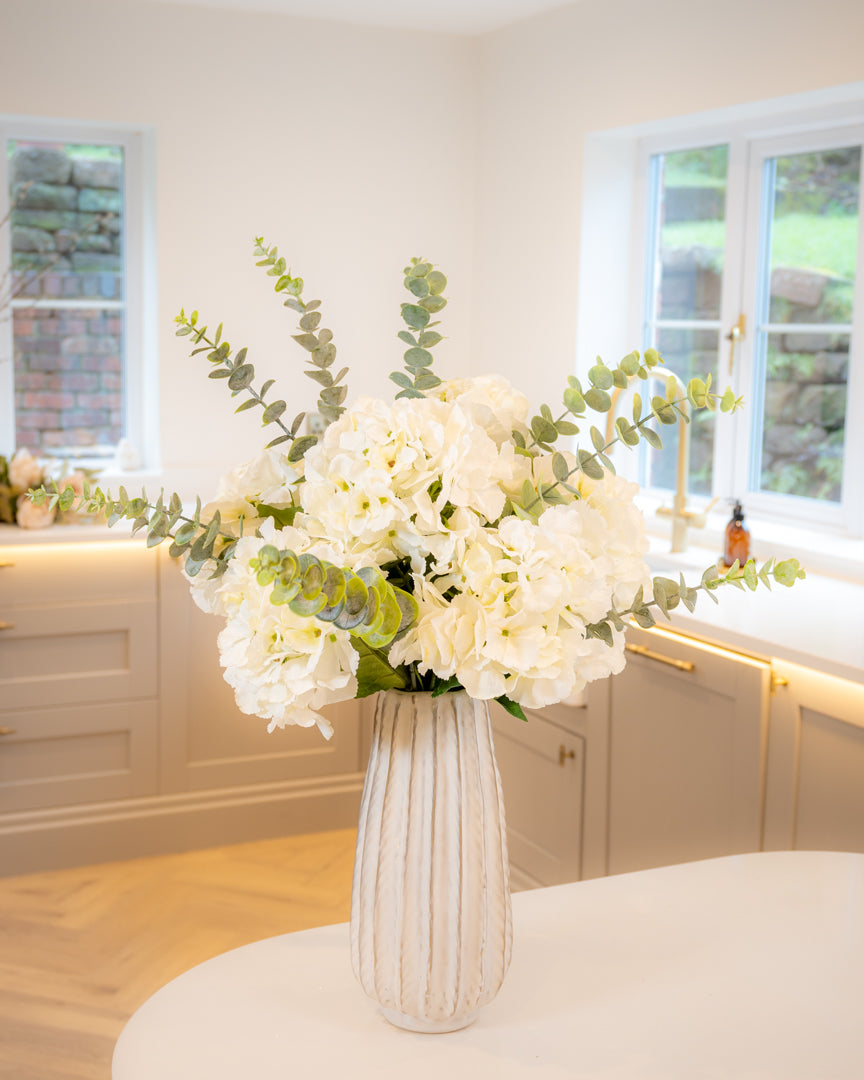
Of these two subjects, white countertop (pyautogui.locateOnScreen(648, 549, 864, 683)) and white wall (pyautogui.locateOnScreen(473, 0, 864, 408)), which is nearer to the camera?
white countertop (pyautogui.locateOnScreen(648, 549, 864, 683))

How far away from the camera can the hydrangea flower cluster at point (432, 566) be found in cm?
84

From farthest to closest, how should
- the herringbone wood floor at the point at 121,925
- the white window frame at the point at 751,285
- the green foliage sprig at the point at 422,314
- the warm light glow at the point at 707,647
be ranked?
the white window frame at the point at 751,285
the herringbone wood floor at the point at 121,925
the warm light glow at the point at 707,647
the green foliage sprig at the point at 422,314

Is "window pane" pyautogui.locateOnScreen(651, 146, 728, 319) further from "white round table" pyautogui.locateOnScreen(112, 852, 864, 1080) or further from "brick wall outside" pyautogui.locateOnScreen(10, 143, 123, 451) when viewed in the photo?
"white round table" pyautogui.locateOnScreen(112, 852, 864, 1080)

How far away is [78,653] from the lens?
132 inches

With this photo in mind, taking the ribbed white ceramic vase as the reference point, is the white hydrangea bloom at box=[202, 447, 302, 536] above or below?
above

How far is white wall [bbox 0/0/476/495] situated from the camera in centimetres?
367

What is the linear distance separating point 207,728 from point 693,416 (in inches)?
65.6

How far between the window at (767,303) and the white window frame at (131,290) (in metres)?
1.56

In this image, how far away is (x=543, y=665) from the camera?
0.84m

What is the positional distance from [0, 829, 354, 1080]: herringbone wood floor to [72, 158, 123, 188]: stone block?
2092 millimetres

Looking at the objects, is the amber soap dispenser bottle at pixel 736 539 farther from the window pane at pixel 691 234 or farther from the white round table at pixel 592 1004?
the white round table at pixel 592 1004

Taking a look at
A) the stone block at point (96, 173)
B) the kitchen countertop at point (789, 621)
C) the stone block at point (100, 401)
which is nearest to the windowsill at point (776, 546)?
the kitchen countertop at point (789, 621)

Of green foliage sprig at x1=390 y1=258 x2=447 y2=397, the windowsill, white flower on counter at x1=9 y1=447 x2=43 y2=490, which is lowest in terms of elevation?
the windowsill

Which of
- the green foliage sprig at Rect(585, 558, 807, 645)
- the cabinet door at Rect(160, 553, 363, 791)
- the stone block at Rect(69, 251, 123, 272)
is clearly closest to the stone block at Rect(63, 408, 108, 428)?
the stone block at Rect(69, 251, 123, 272)
